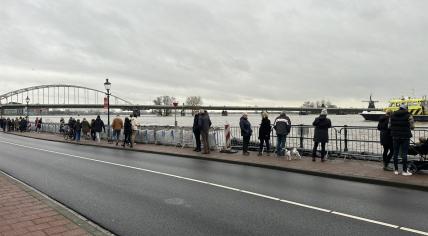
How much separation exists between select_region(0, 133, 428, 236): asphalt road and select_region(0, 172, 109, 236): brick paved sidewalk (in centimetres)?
41

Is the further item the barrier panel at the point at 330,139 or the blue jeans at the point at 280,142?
the blue jeans at the point at 280,142

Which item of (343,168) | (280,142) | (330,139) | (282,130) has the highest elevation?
(282,130)

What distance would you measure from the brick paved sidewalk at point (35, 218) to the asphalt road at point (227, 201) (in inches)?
16.0

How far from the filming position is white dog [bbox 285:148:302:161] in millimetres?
13364

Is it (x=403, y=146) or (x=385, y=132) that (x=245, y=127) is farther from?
(x=403, y=146)

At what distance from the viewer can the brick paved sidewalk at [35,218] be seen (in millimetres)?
5152

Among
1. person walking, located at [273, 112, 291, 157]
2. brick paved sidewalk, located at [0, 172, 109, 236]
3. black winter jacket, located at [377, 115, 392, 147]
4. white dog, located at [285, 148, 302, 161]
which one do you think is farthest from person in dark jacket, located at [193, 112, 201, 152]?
brick paved sidewalk, located at [0, 172, 109, 236]

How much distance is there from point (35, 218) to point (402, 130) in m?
8.86

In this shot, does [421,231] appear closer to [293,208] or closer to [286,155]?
[293,208]

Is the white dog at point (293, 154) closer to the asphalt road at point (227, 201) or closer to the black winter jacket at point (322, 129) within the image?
the black winter jacket at point (322, 129)

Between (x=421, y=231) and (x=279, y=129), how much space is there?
879 centimetres

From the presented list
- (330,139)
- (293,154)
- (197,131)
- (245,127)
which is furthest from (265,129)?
(197,131)

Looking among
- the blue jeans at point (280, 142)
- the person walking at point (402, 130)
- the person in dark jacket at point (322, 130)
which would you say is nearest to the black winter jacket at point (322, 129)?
the person in dark jacket at point (322, 130)

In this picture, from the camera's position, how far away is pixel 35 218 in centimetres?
575
